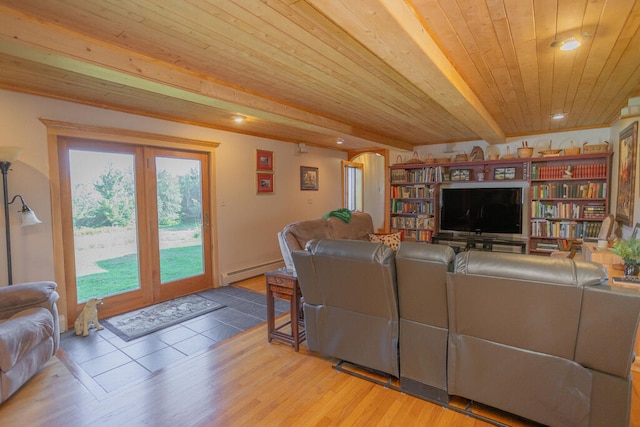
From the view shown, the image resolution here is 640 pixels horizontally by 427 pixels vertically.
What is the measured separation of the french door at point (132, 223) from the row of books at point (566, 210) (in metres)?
4.95

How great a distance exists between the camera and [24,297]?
244 cm

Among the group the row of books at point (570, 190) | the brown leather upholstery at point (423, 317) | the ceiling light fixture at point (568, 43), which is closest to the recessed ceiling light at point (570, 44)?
the ceiling light fixture at point (568, 43)

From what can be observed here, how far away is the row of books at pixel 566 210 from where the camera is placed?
15.0 feet

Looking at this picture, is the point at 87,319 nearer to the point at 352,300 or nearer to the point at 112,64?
the point at 112,64

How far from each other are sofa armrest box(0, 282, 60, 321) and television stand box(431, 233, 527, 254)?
505 cm

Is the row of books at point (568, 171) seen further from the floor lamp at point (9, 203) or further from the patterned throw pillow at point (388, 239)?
the floor lamp at point (9, 203)

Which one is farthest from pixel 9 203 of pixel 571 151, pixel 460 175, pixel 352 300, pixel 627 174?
pixel 571 151

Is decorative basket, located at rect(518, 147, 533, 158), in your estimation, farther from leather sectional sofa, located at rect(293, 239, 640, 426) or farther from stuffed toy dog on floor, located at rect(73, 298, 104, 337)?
stuffed toy dog on floor, located at rect(73, 298, 104, 337)

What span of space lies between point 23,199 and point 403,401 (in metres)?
3.59

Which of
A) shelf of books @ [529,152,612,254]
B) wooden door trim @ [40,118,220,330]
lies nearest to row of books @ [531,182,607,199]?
shelf of books @ [529,152,612,254]

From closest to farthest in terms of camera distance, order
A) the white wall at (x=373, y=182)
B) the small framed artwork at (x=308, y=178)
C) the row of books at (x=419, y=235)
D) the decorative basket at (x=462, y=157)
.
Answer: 1. the decorative basket at (x=462, y=157)
2. the row of books at (x=419, y=235)
3. the small framed artwork at (x=308, y=178)
4. the white wall at (x=373, y=182)

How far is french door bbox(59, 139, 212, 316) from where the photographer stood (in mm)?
3312

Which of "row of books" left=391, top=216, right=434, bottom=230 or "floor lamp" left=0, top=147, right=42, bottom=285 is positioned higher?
"floor lamp" left=0, top=147, right=42, bottom=285

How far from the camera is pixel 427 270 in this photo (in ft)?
6.08
